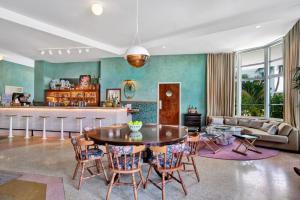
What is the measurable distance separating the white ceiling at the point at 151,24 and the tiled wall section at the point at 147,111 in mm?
2499

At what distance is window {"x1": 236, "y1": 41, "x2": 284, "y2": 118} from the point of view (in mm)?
7008

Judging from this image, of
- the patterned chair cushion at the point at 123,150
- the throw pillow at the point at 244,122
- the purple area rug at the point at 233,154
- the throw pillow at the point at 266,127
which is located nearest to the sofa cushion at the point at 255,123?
the throw pillow at the point at 244,122

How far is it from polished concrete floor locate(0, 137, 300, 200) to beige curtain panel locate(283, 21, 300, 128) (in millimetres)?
1133

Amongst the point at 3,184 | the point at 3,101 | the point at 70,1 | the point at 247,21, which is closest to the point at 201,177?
the point at 3,184

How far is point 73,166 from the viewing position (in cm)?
426

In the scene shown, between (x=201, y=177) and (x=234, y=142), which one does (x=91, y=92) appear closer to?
(x=234, y=142)

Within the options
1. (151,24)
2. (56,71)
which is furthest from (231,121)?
(56,71)

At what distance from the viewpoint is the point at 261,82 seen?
25.5 ft

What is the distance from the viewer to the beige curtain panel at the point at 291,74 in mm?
5480

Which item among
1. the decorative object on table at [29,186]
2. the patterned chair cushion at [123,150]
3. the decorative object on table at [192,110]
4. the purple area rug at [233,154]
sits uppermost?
the decorative object on table at [192,110]

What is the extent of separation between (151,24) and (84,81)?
538cm

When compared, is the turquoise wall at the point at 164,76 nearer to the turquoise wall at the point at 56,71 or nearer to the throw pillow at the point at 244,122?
the turquoise wall at the point at 56,71

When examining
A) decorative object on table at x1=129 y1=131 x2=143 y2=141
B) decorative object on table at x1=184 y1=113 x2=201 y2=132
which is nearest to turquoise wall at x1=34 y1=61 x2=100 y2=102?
decorative object on table at x1=184 y1=113 x2=201 y2=132

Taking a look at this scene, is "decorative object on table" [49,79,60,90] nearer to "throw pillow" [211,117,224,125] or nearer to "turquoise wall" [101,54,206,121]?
"turquoise wall" [101,54,206,121]
